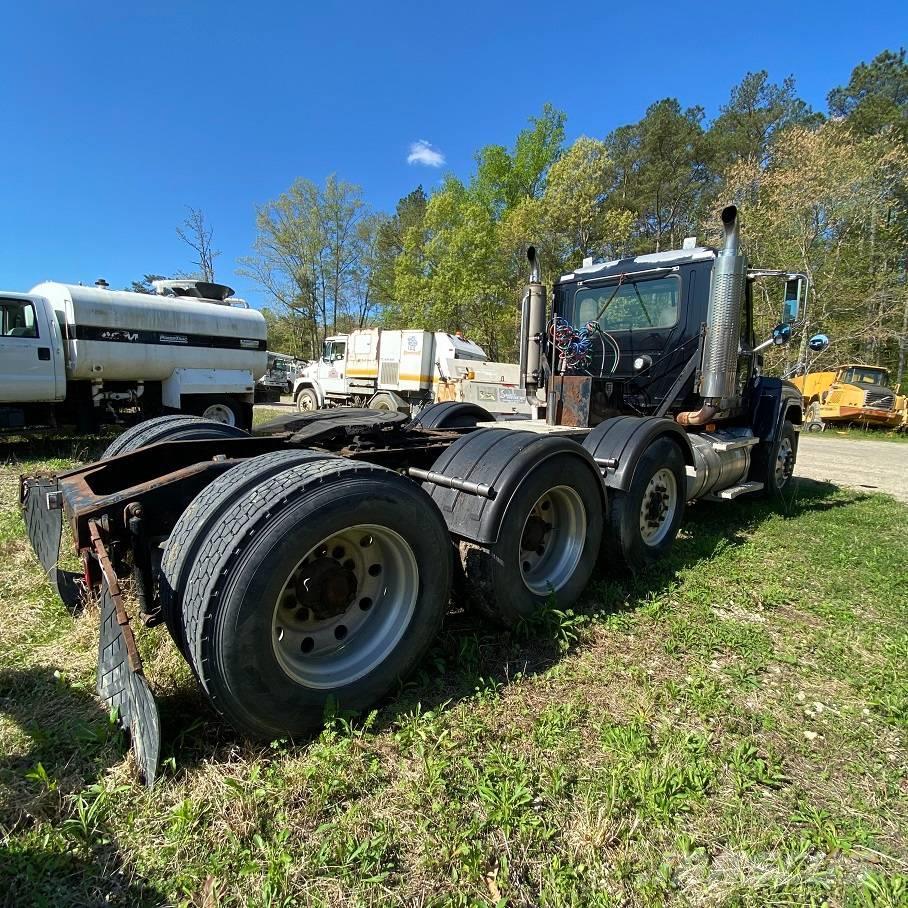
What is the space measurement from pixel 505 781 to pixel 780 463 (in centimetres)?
611

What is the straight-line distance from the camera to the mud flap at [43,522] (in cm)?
272

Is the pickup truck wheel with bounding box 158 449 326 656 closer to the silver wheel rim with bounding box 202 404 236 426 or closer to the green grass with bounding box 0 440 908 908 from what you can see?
the green grass with bounding box 0 440 908 908

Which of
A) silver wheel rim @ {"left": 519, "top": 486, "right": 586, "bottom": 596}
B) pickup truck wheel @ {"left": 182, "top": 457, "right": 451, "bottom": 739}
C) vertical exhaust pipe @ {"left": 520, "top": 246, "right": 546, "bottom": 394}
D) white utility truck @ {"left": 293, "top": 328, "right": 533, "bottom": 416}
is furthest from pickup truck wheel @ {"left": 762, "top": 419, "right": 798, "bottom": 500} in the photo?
white utility truck @ {"left": 293, "top": 328, "right": 533, "bottom": 416}

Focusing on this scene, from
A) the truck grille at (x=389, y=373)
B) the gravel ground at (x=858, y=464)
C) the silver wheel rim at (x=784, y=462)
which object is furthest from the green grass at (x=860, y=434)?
the truck grille at (x=389, y=373)

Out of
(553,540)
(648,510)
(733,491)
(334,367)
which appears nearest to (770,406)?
(733,491)

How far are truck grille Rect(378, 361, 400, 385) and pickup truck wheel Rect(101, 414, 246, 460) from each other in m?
13.1

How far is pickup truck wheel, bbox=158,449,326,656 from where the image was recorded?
196cm

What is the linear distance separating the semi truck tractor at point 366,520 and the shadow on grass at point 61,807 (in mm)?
172

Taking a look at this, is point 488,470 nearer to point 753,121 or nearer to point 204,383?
point 204,383

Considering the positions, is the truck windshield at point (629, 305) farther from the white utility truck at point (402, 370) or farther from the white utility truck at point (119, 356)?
the white utility truck at point (402, 370)

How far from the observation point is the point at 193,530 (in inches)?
79.4

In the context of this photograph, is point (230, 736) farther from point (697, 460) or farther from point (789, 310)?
point (789, 310)

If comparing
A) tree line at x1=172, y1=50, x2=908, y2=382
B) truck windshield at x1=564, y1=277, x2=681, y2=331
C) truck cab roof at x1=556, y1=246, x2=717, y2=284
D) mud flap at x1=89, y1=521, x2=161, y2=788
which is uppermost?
tree line at x1=172, y1=50, x2=908, y2=382

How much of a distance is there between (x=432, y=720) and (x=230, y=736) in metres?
0.81
